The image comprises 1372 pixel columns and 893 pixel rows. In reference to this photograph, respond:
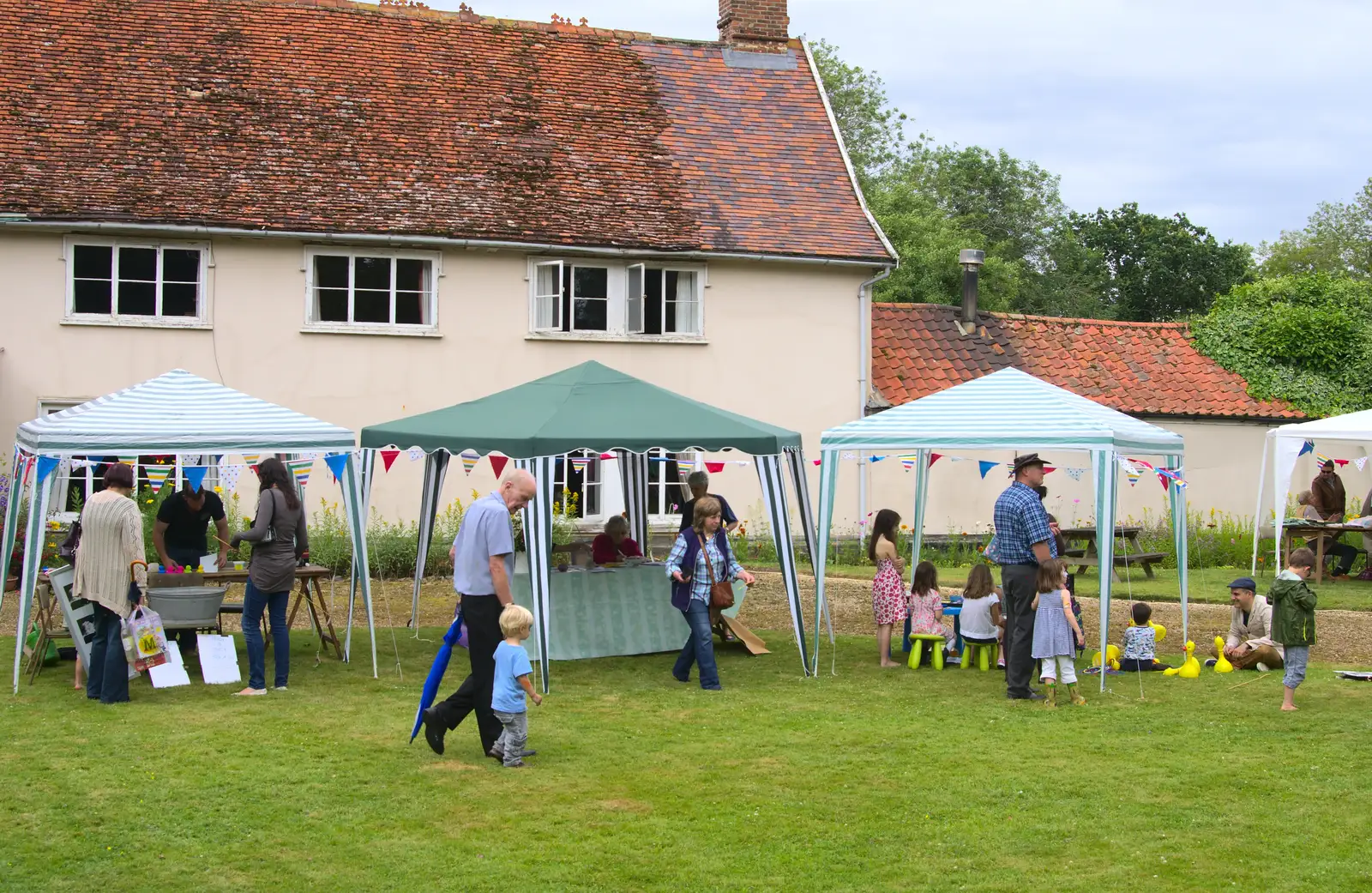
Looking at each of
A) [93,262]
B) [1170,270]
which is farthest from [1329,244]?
[93,262]

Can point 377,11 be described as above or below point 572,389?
above

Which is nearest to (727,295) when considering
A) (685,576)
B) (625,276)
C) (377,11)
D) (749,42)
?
(625,276)

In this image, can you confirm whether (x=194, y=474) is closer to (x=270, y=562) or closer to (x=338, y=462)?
(x=338, y=462)

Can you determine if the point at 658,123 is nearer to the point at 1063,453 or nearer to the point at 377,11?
the point at 377,11

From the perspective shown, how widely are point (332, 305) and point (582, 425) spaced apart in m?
9.99

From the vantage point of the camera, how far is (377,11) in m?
24.2

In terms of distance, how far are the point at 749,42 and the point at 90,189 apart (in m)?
11.2

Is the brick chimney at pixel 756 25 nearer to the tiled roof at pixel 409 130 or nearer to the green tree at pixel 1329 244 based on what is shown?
the tiled roof at pixel 409 130

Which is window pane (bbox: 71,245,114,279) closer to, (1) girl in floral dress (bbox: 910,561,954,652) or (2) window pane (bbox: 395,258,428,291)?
(2) window pane (bbox: 395,258,428,291)

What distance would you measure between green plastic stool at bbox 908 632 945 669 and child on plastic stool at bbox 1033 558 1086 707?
170cm

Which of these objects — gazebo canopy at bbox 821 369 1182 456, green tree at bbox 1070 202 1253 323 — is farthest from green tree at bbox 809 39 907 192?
gazebo canopy at bbox 821 369 1182 456

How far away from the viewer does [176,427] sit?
11.6m

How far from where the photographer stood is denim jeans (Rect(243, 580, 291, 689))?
11188 millimetres

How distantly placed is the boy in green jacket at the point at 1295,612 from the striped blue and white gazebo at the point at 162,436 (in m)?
6.82
